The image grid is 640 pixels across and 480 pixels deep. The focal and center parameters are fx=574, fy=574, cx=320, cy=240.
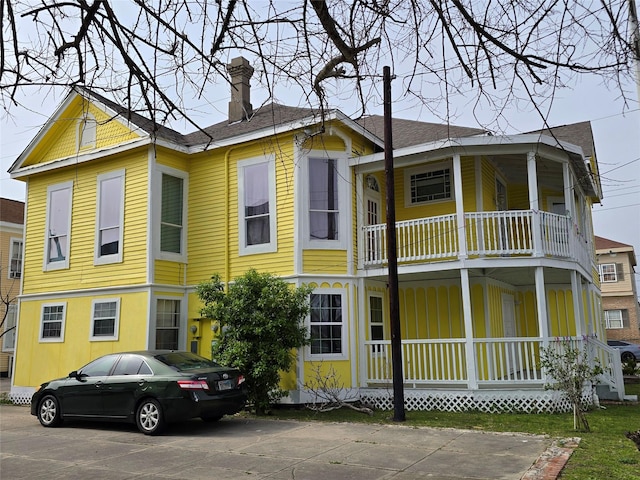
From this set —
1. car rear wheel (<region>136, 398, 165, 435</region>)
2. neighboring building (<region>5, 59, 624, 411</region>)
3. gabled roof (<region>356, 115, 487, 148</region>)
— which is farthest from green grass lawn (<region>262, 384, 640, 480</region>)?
gabled roof (<region>356, 115, 487, 148</region>)

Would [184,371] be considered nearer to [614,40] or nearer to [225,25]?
[225,25]

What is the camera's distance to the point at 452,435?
9211 mm

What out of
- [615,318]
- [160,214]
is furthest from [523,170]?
[615,318]

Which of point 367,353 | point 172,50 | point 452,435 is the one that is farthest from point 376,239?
point 172,50

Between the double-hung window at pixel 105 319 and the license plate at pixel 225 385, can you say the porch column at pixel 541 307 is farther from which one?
the double-hung window at pixel 105 319

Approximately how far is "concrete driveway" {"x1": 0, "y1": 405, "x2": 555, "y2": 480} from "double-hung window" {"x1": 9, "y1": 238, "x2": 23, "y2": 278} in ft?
61.8

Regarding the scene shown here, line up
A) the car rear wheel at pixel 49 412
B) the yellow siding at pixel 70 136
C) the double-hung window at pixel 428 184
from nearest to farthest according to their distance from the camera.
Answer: the car rear wheel at pixel 49 412, the double-hung window at pixel 428 184, the yellow siding at pixel 70 136

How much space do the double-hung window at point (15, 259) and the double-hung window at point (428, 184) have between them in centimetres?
2050

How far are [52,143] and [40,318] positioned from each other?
16.2 ft

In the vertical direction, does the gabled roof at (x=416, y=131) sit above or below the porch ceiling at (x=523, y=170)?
above

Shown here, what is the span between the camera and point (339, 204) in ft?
44.6

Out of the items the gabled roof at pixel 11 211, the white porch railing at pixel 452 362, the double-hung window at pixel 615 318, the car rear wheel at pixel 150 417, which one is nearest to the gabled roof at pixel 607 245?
the double-hung window at pixel 615 318

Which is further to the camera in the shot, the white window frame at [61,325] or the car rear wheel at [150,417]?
the white window frame at [61,325]

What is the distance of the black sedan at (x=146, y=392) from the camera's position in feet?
31.3
